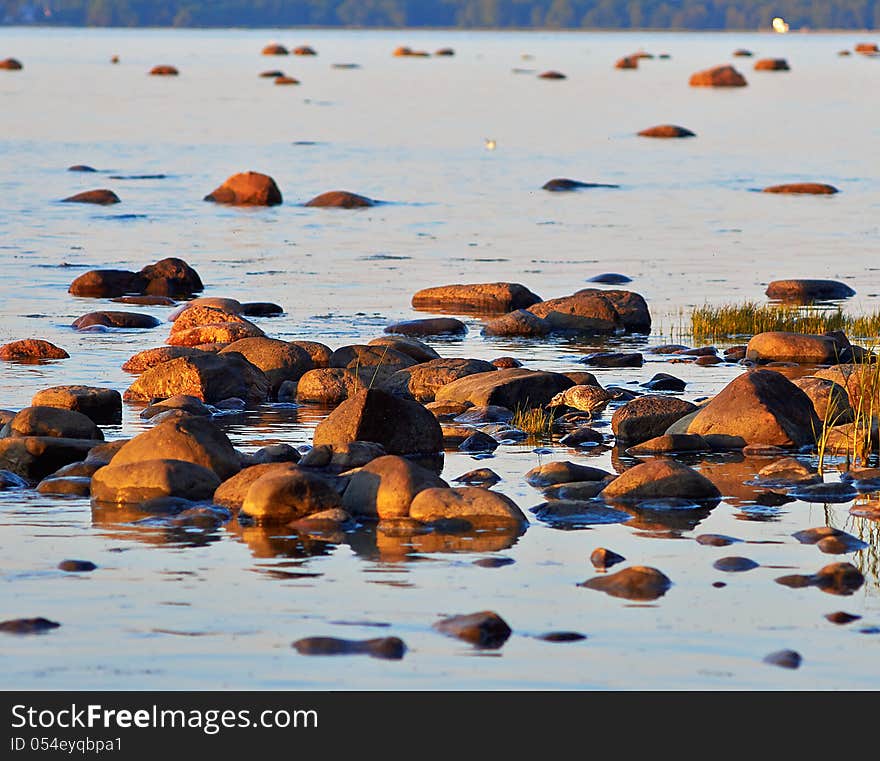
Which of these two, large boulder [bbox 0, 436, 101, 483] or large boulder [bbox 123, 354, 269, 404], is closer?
large boulder [bbox 0, 436, 101, 483]

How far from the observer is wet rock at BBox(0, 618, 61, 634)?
32.5ft

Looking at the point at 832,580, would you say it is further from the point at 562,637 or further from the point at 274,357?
the point at 274,357

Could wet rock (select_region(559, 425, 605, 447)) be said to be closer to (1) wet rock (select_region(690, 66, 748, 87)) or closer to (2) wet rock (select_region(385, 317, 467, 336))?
(2) wet rock (select_region(385, 317, 467, 336))

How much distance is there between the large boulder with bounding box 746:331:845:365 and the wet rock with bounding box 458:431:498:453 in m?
5.65

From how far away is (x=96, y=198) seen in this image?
129 feet

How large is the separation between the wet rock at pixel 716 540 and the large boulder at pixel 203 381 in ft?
21.1

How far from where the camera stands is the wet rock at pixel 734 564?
11.3 meters

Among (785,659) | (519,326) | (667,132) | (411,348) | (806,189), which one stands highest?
(667,132)

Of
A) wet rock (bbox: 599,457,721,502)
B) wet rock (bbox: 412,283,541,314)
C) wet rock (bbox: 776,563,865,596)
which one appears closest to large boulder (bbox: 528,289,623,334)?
wet rock (bbox: 412,283,541,314)

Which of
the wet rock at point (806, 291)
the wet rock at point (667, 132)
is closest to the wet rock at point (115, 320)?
the wet rock at point (806, 291)

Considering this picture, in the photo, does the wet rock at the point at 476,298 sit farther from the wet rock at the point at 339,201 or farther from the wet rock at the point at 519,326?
the wet rock at the point at 339,201

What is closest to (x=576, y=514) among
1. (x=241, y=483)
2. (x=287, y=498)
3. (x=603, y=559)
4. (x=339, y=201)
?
(x=603, y=559)

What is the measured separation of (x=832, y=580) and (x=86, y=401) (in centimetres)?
773
